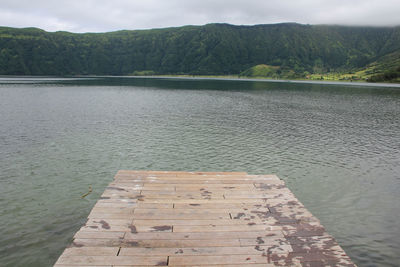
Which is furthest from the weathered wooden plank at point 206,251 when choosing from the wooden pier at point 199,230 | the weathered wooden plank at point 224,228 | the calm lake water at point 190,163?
the calm lake water at point 190,163

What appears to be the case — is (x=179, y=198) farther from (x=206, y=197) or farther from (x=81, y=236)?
(x=81, y=236)

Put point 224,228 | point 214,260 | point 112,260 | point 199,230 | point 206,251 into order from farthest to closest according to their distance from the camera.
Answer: point 224,228 < point 199,230 < point 206,251 < point 214,260 < point 112,260

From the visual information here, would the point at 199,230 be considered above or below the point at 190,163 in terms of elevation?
above

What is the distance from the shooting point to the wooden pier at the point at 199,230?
963 centimetres

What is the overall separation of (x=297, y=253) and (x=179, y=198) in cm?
672

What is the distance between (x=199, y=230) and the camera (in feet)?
37.7

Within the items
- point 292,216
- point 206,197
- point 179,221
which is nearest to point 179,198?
point 206,197

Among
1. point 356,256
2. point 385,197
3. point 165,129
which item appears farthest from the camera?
point 165,129

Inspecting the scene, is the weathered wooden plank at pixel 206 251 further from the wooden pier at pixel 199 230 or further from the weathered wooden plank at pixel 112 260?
the weathered wooden plank at pixel 112 260

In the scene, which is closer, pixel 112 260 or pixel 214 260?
pixel 112 260

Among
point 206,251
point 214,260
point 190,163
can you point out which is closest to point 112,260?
point 206,251

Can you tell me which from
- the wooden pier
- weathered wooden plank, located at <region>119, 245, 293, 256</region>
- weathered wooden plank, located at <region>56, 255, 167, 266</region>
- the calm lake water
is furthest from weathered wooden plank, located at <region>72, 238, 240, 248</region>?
the calm lake water

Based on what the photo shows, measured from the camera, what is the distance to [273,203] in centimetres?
1432

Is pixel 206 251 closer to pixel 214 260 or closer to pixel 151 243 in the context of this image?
pixel 214 260
